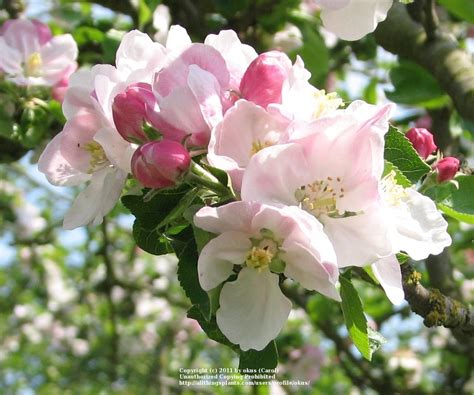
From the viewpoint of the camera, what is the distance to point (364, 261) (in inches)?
41.4

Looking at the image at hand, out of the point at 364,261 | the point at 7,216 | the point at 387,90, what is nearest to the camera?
the point at 364,261

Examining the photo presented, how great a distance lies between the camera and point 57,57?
2057 mm

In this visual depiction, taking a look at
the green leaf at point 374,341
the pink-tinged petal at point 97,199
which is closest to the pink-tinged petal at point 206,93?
the pink-tinged petal at point 97,199

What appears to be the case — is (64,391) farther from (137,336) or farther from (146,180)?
(146,180)

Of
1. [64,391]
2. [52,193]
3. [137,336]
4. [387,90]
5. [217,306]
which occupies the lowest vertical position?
[64,391]

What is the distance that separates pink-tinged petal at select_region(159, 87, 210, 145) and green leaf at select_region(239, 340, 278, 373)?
A: 404mm

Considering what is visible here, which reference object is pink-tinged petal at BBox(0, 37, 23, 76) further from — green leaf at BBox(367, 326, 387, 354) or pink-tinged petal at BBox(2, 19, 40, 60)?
green leaf at BBox(367, 326, 387, 354)

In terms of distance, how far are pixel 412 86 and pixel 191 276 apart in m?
1.52

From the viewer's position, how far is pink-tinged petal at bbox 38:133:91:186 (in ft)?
4.44

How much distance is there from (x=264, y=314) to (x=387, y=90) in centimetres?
152

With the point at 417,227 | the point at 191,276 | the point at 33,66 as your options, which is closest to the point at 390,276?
the point at 417,227

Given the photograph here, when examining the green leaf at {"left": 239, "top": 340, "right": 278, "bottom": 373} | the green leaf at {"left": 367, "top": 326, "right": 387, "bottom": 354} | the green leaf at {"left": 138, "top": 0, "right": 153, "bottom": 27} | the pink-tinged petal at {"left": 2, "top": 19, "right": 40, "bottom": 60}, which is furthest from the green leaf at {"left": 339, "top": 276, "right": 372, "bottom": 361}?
the green leaf at {"left": 138, "top": 0, "right": 153, "bottom": 27}

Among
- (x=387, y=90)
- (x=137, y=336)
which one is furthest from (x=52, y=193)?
(x=387, y=90)

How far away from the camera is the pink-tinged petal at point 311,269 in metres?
0.99
